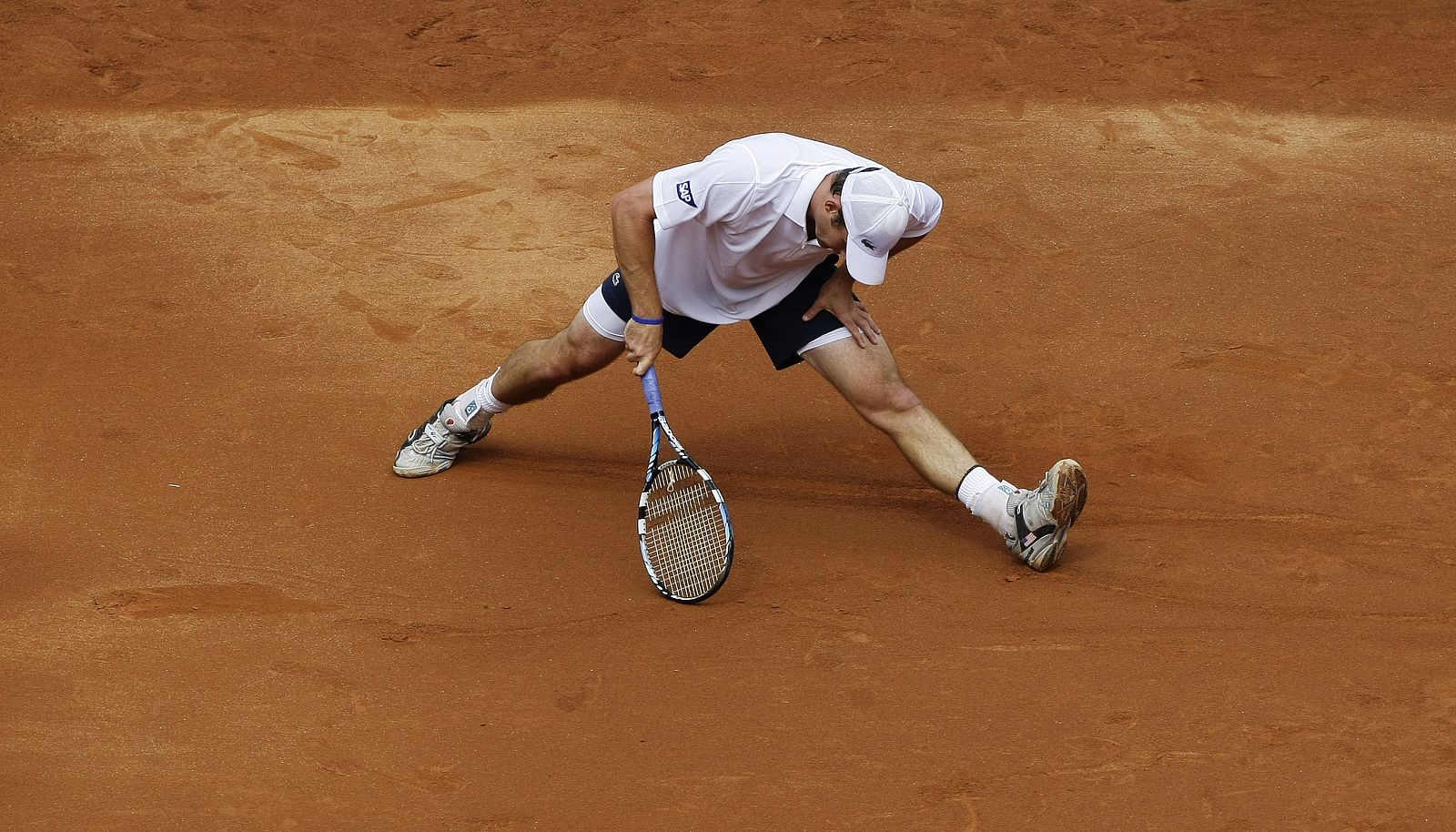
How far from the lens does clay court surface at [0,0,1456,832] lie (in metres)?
4.03

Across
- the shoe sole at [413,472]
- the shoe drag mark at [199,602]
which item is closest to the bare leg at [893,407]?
the shoe sole at [413,472]

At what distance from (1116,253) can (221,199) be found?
4675 mm

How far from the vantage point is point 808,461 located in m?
5.65

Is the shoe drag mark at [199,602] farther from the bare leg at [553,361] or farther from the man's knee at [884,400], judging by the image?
the man's knee at [884,400]

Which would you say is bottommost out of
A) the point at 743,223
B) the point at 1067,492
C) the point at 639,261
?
the point at 1067,492

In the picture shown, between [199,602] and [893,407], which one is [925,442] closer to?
[893,407]

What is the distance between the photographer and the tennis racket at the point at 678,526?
183 inches

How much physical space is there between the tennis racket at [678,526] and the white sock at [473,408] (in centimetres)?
82

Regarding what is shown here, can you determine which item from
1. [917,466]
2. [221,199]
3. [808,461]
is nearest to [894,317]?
[808,461]

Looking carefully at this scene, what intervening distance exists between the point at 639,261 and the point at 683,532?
36.6 inches

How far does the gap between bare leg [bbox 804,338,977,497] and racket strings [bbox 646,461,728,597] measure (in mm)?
623

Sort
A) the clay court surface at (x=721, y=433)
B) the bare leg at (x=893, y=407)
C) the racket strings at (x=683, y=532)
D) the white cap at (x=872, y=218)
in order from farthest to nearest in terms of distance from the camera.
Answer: the bare leg at (x=893, y=407) < the racket strings at (x=683, y=532) < the white cap at (x=872, y=218) < the clay court surface at (x=721, y=433)

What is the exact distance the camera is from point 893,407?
494cm

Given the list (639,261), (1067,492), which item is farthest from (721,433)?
(1067,492)
